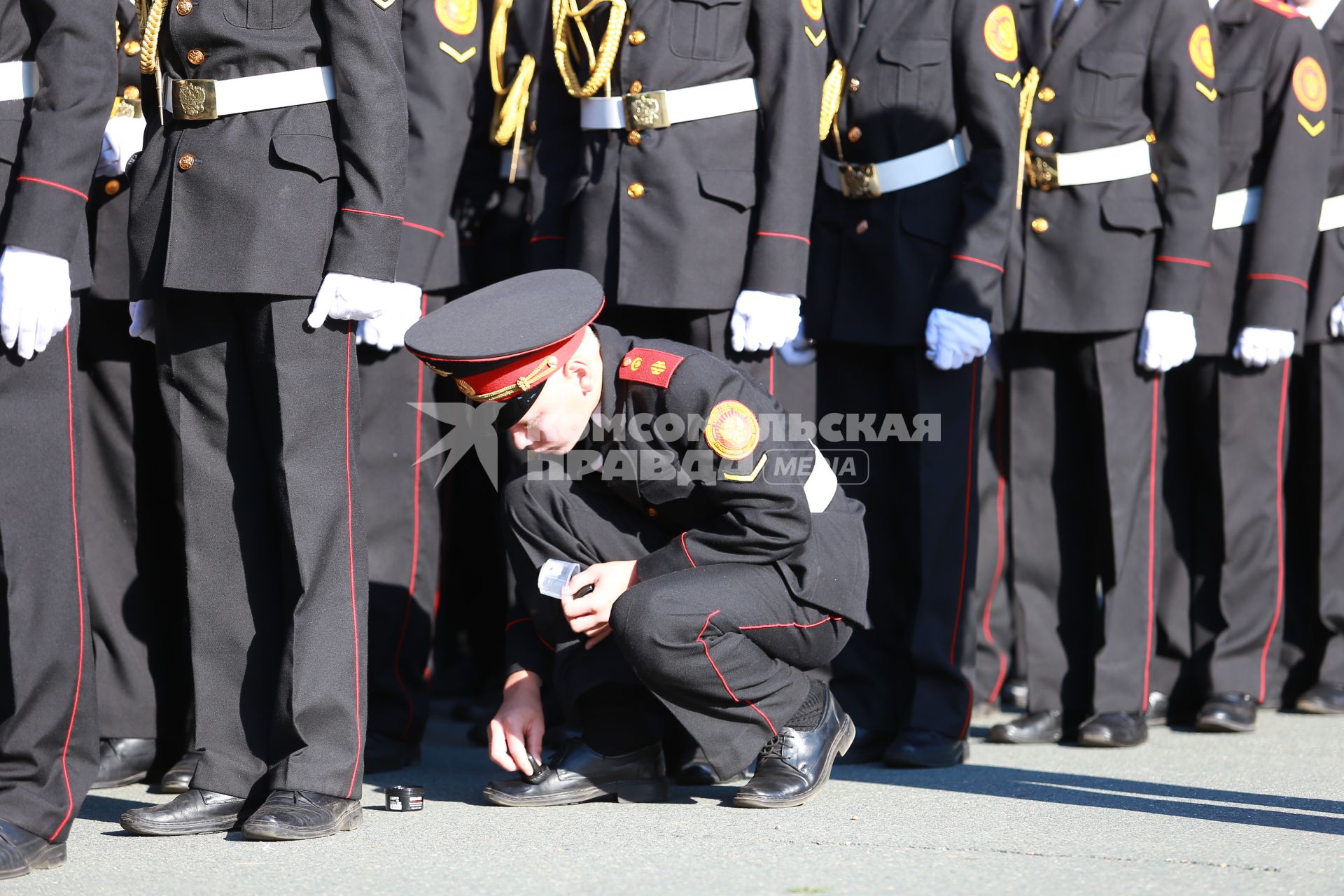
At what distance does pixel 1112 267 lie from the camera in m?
4.42

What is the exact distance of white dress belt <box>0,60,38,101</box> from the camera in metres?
3.00

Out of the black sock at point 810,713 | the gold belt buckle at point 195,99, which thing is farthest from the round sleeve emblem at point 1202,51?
the gold belt buckle at point 195,99

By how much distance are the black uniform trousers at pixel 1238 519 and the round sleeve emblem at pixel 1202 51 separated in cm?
81

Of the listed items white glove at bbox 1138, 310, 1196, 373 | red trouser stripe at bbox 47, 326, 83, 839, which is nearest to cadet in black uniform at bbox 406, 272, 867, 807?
red trouser stripe at bbox 47, 326, 83, 839

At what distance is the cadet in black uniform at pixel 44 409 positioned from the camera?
2.93 m

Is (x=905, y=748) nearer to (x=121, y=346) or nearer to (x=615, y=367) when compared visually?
(x=615, y=367)

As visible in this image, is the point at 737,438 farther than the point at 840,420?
No

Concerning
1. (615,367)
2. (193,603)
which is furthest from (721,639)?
(193,603)

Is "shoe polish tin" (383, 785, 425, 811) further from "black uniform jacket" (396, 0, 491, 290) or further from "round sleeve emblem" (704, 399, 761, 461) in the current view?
"black uniform jacket" (396, 0, 491, 290)

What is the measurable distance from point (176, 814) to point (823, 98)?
2.26m

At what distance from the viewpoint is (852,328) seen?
13.9 ft

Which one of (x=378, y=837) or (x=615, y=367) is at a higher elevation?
(x=615, y=367)

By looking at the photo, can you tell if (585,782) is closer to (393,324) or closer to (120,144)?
(393,324)

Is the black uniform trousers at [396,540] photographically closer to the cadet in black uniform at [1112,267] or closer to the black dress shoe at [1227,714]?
the cadet in black uniform at [1112,267]
